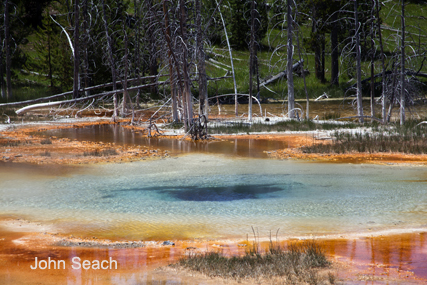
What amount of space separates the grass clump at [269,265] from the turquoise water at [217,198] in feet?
5.12

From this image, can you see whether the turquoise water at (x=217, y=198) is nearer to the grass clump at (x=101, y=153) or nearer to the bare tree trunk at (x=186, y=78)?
the grass clump at (x=101, y=153)

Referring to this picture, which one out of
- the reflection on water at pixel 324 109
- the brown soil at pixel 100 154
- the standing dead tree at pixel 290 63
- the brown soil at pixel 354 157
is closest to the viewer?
the brown soil at pixel 354 157

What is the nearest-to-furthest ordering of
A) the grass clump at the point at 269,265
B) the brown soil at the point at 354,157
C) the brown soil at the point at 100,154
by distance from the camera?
the grass clump at the point at 269,265 → the brown soil at the point at 354,157 → the brown soil at the point at 100,154

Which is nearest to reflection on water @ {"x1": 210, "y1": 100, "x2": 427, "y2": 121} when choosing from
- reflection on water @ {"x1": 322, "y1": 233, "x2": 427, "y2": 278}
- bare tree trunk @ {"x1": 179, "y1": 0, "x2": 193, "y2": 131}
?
bare tree trunk @ {"x1": 179, "y1": 0, "x2": 193, "y2": 131}

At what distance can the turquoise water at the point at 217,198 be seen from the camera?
323 inches

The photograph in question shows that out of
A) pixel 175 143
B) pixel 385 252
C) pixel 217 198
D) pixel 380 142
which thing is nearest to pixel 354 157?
pixel 380 142

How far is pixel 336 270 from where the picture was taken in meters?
5.85

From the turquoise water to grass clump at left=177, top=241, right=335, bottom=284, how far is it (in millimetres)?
1560

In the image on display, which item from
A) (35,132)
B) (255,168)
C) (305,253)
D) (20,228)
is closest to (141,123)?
(35,132)

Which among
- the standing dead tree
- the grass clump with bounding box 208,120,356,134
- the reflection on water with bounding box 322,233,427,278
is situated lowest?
the reflection on water with bounding box 322,233,427,278

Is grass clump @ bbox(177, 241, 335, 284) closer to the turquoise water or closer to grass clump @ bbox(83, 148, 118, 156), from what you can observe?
the turquoise water

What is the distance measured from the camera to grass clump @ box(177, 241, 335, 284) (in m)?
5.55

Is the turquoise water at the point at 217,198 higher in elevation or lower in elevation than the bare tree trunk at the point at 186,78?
lower

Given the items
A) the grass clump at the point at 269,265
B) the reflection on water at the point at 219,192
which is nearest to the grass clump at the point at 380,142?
the reflection on water at the point at 219,192
